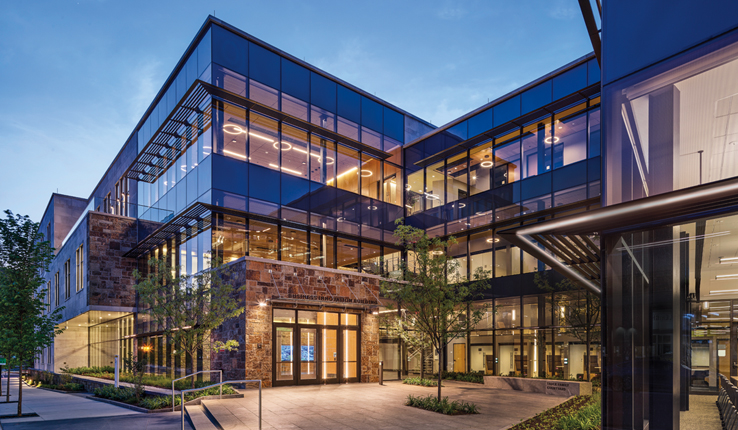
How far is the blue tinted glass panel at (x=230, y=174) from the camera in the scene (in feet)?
64.2

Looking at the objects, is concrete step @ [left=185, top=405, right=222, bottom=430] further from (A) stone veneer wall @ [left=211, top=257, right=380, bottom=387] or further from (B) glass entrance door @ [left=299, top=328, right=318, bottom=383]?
(B) glass entrance door @ [left=299, top=328, right=318, bottom=383]

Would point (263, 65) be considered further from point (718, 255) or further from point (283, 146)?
point (718, 255)

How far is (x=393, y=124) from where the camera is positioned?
88.0ft

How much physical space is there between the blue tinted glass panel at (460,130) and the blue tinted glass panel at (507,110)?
1882 millimetres

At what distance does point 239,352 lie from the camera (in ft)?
58.7

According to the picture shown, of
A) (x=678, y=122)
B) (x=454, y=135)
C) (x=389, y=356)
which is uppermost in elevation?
(x=454, y=135)

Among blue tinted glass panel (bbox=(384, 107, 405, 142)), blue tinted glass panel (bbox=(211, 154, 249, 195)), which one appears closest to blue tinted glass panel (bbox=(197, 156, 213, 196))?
blue tinted glass panel (bbox=(211, 154, 249, 195))

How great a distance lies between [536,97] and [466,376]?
12.8 metres

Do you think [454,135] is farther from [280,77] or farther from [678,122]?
[678,122]

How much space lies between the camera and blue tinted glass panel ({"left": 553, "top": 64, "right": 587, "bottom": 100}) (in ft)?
65.1

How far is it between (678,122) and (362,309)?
17.2 meters

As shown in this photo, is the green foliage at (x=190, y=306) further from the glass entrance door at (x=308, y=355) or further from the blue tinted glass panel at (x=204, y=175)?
the blue tinted glass panel at (x=204, y=175)

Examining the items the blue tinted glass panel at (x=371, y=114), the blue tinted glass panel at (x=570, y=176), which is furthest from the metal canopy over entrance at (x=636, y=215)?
the blue tinted glass panel at (x=371, y=114)

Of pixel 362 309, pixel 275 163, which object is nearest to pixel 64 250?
pixel 275 163
